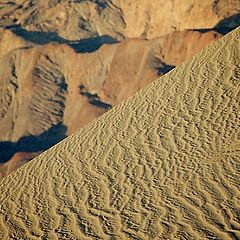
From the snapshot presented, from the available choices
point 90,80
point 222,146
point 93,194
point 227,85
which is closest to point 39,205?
point 93,194

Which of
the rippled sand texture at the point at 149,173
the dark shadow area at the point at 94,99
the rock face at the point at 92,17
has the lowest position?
the rippled sand texture at the point at 149,173

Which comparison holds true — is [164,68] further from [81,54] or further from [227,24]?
[81,54]

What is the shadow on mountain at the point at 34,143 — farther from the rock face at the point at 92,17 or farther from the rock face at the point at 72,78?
the rock face at the point at 92,17

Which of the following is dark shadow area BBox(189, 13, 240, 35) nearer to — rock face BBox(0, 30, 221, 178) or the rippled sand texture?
rock face BBox(0, 30, 221, 178)

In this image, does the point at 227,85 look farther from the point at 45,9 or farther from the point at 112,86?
the point at 45,9

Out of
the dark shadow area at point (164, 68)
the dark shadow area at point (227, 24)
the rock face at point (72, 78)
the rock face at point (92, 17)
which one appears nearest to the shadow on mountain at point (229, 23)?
the dark shadow area at point (227, 24)

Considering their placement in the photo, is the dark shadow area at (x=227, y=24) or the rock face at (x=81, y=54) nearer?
the dark shadow area at (x=227, y=24)

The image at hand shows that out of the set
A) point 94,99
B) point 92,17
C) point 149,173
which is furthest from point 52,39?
point 149,173
